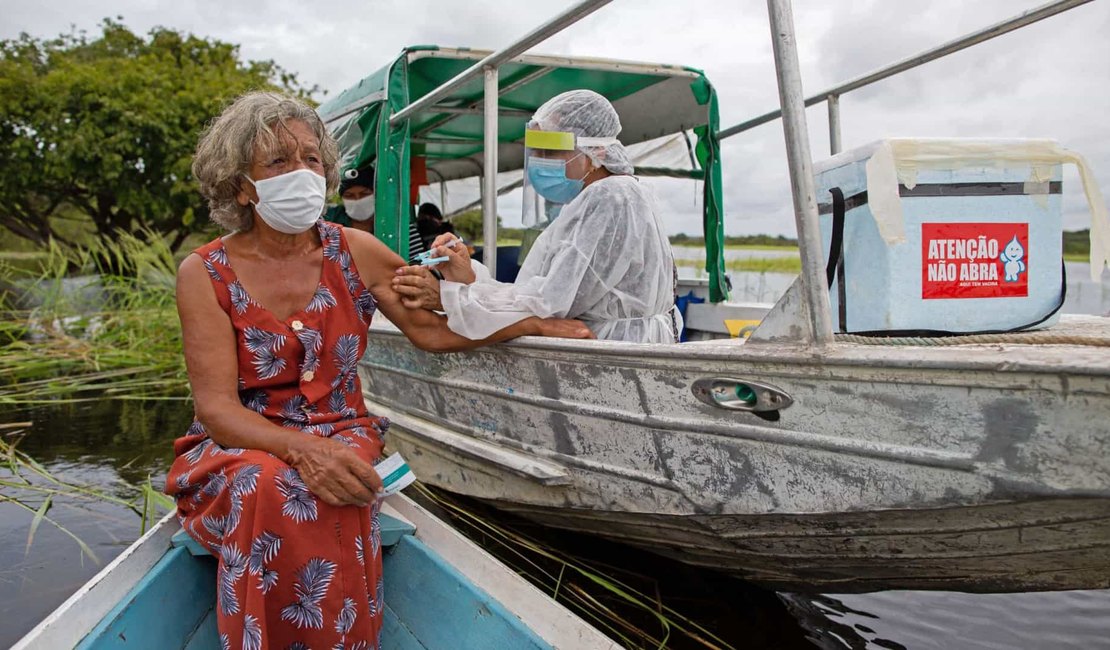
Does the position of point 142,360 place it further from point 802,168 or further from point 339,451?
point 802,168

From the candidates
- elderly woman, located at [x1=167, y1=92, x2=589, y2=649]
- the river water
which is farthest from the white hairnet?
the river water

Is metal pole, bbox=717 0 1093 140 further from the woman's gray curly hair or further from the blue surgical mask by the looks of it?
the woman's gray curly hair

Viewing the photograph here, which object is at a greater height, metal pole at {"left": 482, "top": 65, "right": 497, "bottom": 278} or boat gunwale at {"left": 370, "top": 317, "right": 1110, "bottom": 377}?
metal pole at {"left": 482, "top": 65, "right": 497, "bottom": 278}

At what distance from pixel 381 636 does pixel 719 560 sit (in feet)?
3.89

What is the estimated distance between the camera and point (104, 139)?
1429cm

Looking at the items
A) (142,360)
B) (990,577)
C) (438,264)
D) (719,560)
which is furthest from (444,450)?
(142,360)

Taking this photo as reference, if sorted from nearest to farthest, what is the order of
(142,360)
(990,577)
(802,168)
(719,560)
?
1. (802,168)
2. (990,577)
3. (719,560)
4. (142,360)

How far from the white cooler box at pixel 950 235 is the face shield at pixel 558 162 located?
38.3 inches

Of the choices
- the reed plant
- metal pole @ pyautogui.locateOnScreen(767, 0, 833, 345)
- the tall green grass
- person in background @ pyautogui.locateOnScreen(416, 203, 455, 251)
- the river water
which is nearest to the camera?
metal pole @ pyautogui.locateOnScreen(767, 0, 833, 345)

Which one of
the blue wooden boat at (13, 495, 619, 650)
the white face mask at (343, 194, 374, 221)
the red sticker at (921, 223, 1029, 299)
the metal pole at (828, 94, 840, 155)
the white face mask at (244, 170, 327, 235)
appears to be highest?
the metal pole at (828, 94, 840, 155)

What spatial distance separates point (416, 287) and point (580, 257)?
58 cm

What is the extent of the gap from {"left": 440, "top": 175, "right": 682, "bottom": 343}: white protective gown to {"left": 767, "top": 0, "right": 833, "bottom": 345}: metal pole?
95 cm

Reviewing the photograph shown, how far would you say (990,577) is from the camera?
6.71 ft

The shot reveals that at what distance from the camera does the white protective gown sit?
2.61 m
